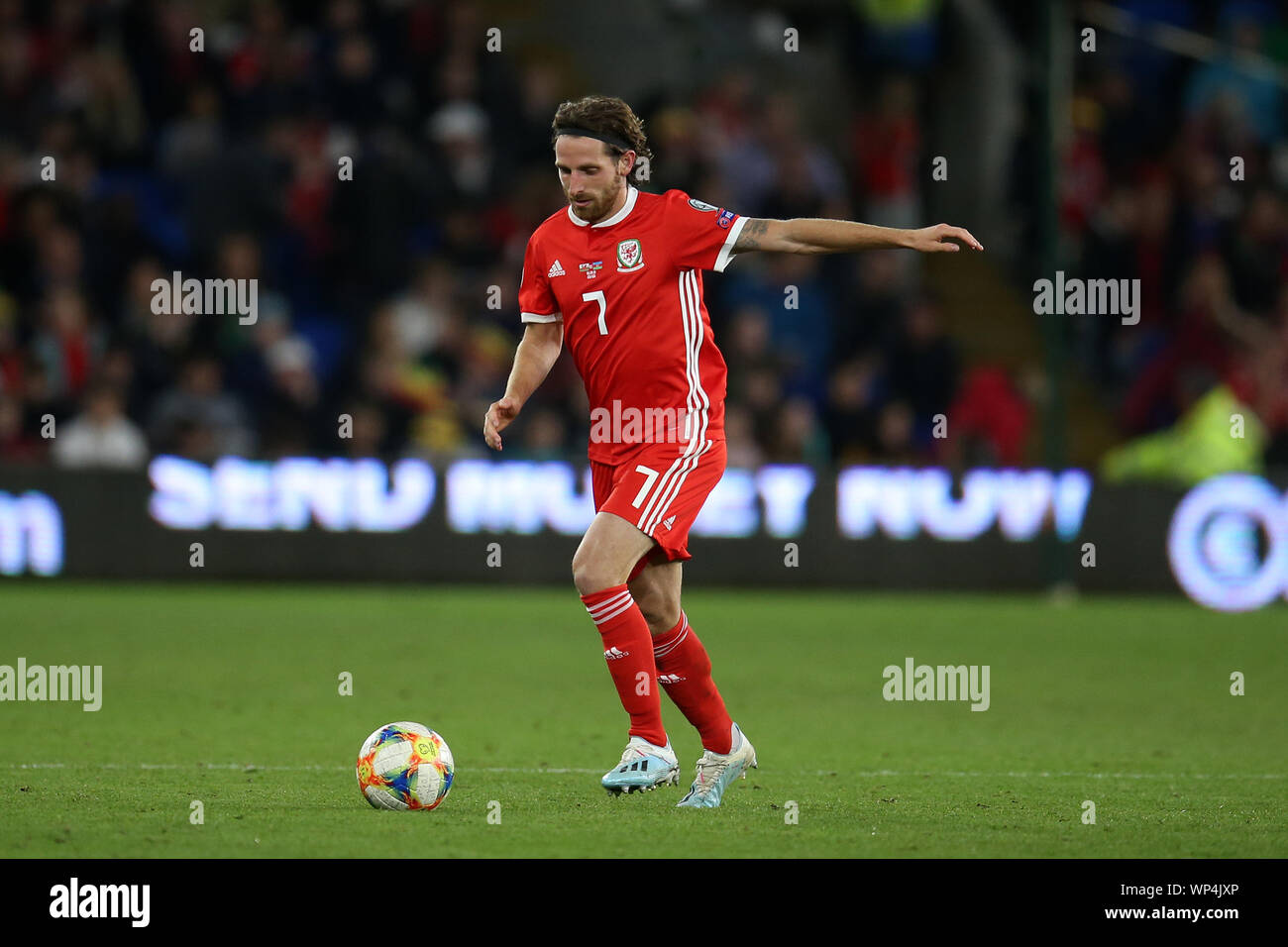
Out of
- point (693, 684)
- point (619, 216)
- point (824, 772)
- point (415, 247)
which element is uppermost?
point (415, 247)

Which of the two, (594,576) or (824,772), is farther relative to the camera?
(824,772)

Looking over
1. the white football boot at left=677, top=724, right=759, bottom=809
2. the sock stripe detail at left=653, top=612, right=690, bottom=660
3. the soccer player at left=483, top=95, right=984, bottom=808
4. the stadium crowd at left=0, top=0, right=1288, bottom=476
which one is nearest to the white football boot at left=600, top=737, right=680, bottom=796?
the soccer player at left=483, top=95, right=984, bottom=808

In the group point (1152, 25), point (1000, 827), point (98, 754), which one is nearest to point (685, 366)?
point (1000, 827)

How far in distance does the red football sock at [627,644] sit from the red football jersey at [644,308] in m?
0.51

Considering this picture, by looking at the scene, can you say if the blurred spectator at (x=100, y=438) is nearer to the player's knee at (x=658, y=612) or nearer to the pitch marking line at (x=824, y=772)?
the pitch marking line at (x=824, y=772)

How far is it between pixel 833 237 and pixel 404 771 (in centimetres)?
217

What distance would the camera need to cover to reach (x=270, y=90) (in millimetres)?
17375

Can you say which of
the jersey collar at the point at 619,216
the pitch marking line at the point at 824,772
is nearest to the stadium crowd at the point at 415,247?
the pitch marking line at the point at 824,772

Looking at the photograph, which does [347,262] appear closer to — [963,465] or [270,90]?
[270,90]

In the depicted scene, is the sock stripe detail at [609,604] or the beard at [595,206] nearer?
the sock stripe detail at [609,604]

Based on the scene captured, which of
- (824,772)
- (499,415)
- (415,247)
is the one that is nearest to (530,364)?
(499,415)

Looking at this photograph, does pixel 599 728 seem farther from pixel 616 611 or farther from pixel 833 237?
pixel 833 237

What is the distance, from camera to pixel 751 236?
645 cm

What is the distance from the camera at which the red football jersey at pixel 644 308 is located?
654cm
